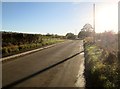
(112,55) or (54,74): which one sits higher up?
(112,55)

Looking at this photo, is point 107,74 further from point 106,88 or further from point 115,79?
point 106,88

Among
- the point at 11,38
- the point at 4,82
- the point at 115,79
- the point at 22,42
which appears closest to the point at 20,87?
the point at 4,82

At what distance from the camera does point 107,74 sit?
34.3 feet

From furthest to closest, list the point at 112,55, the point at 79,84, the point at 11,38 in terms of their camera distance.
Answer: the point at 11,38, the point at 112,55, the point at 79,84

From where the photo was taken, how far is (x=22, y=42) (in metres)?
41.6

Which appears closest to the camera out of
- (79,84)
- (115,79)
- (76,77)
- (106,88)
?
(106,88)

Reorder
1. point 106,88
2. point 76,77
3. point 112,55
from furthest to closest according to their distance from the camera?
point 112,55 < point 76,77 < point 106,88

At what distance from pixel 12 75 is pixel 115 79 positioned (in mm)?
6815

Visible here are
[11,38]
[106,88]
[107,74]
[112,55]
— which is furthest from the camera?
[11,38]

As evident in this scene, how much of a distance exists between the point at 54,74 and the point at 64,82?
2339 mm

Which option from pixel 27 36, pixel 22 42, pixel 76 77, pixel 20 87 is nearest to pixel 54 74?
pixel 76 77

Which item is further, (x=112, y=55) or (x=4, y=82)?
(x=112, y=55)

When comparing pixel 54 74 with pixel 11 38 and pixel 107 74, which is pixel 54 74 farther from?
pixel 11 38

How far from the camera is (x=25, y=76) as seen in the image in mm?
13875
